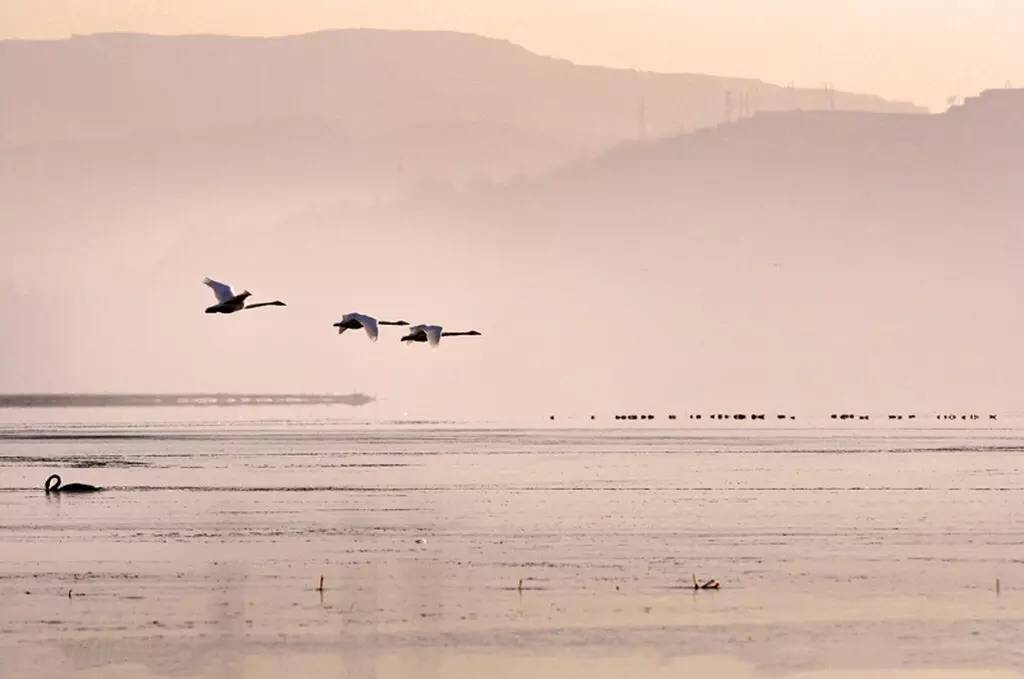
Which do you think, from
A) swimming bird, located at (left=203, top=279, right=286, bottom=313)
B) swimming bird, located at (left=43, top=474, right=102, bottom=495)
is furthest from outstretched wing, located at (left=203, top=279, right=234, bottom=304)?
swimming bird, located at (left=43, top=474, right=102, bottom=495)

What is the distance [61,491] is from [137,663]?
49.1m

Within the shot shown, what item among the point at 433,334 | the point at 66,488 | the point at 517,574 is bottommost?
the point at 517,574

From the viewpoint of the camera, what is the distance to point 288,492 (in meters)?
90.2

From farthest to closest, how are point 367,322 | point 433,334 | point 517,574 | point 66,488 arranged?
point 66,488
point 433,334
point 367,322
point 517,574

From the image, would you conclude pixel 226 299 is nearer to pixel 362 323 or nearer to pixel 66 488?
pixel 362 323

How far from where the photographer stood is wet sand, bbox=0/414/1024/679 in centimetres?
4078

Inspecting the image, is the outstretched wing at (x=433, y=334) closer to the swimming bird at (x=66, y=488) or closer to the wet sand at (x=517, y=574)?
the wet sand at (x=517, y=574)

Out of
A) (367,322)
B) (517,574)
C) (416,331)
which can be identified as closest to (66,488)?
(416,331)

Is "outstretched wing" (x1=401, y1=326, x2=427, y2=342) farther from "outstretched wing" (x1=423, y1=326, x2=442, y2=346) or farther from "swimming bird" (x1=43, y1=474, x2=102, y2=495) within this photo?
"swimming bird" (x1=43, y1=474, x2=102, y2=495)

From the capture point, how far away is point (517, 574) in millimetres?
53906

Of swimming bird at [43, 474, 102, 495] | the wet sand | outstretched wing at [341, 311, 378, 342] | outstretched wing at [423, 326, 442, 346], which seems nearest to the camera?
the wet sand

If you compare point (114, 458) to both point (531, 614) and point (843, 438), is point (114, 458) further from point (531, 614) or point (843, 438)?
point (531, 614)

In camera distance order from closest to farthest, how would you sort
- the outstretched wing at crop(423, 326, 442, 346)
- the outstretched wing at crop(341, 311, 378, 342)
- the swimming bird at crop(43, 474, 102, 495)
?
the outstretched wing at crop(341, 311, 378, 342) < the outstretched wing at crop(423, 326, 442, 346) < the swimming bird at crop(43, 474, 102, 495)

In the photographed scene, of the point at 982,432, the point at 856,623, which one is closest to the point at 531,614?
the point at 856,623
